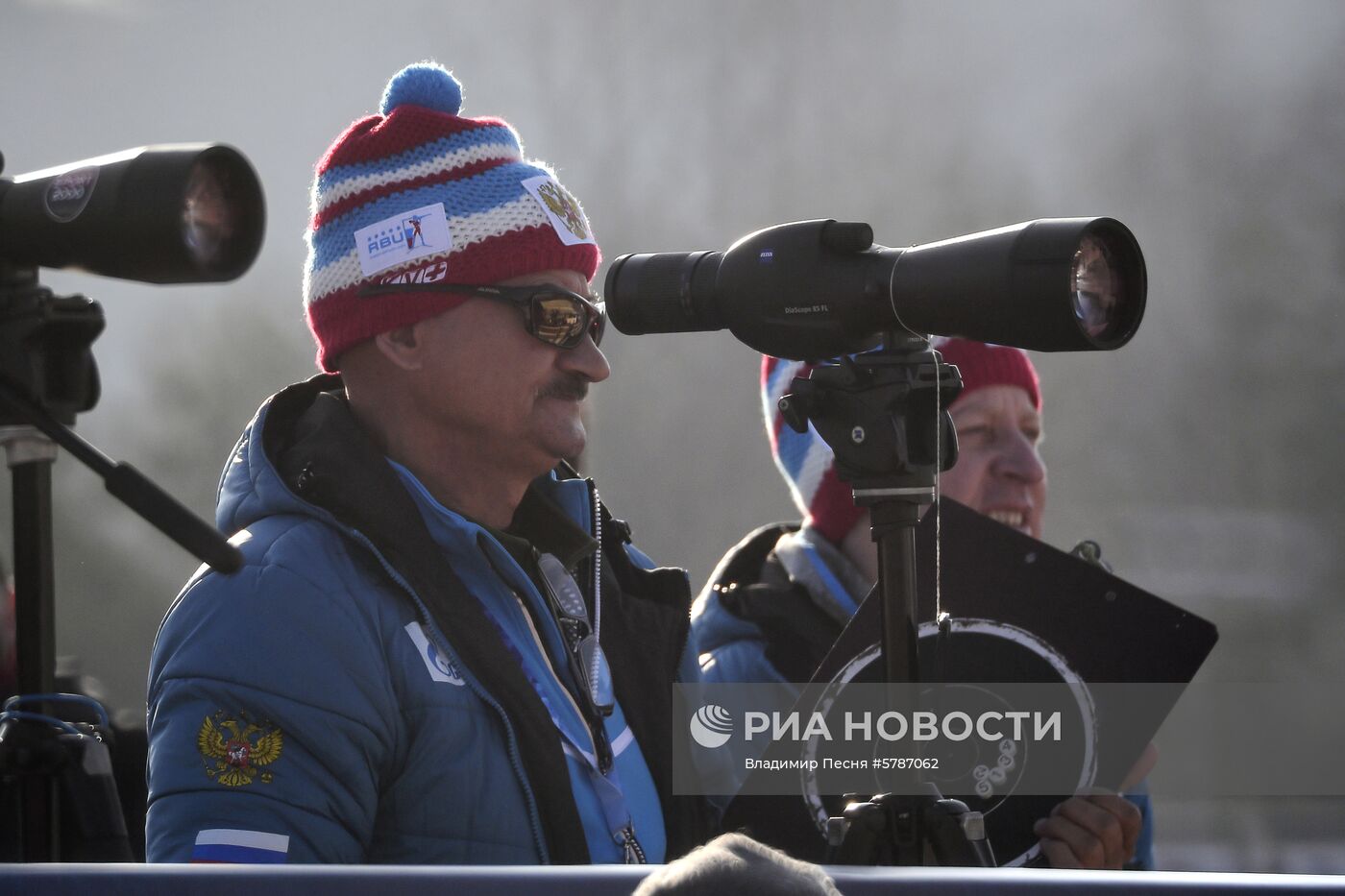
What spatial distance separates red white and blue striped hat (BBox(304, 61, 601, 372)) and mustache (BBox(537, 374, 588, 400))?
0.13 m

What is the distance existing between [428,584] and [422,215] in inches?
18.5

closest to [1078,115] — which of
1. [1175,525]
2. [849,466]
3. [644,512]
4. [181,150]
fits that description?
[1175,525]

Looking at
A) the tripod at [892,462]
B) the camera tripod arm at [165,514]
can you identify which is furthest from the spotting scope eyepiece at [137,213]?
the tripod at [892,462]

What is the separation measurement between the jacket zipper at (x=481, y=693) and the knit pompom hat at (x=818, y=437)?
42.6 inches

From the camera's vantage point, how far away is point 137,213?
1.37m

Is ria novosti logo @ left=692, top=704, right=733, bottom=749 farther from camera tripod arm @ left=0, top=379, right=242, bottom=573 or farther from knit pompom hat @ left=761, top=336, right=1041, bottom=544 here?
camera tripod arm @ left=0, top=379, right=242, bottom=573

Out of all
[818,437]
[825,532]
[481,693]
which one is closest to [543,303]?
[481,693]

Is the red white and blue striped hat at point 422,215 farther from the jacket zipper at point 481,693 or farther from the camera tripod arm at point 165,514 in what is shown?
the camera tripod arm at point 165,514

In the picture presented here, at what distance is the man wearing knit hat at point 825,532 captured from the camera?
268 cm

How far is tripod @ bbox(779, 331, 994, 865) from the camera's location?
1.52 metres

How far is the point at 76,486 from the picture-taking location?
13.2 ft

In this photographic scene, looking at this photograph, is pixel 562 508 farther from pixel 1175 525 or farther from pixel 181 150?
pixel 1175 525

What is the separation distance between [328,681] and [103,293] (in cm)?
259

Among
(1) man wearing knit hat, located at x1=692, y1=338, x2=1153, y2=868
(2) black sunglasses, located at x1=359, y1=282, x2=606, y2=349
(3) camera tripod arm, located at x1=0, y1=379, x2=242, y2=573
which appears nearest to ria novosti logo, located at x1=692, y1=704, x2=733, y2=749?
(1) man wearing knit hat, located at x1=692, y1=338, x2=1153, y2=868
